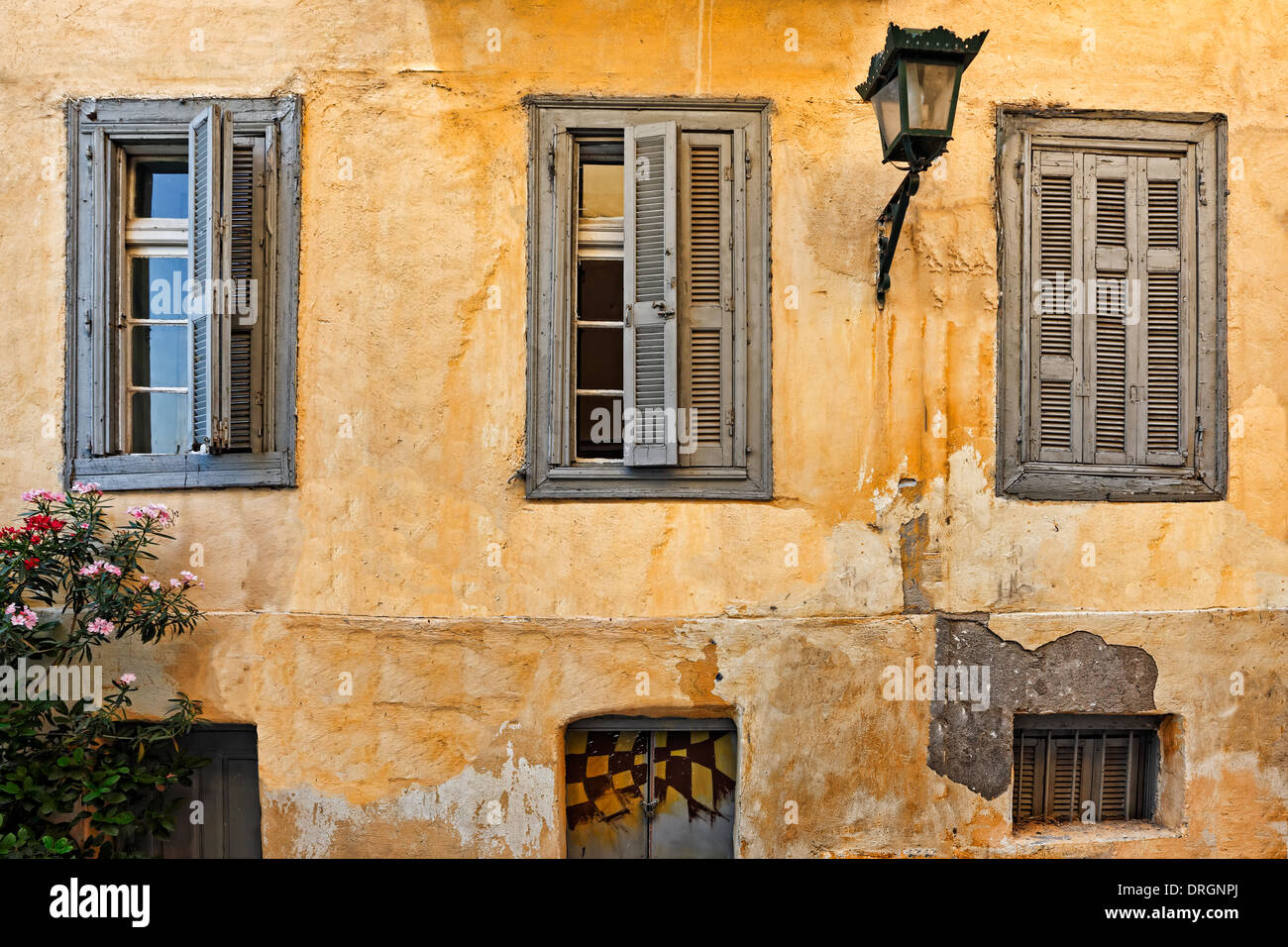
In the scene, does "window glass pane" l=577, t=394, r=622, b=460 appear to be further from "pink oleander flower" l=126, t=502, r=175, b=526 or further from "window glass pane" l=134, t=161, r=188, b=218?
"window glass pane" l=134, t=161, r=188, b=218

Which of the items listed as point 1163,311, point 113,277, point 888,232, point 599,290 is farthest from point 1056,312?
point 113,277

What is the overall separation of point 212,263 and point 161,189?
812mm

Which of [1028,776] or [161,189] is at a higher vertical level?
[161,189]

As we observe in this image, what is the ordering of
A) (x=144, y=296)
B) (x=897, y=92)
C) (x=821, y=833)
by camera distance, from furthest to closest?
(x=144, y=296) < (x=821, y=833) < (x=897, y=92)

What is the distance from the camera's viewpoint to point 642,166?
4.41 meters

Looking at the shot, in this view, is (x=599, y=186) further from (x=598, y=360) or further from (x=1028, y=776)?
(x=1028, y=776)

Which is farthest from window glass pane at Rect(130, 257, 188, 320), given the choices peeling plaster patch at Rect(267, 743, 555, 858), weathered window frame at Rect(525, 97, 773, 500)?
peeling plaster patch at Rect(267, 743, 555, 858)

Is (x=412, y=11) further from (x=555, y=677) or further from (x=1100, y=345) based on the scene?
(x=1100, y=345)

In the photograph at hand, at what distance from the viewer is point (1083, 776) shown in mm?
4590

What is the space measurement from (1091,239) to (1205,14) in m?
1.27

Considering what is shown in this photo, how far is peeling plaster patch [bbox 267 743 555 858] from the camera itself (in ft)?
14.0

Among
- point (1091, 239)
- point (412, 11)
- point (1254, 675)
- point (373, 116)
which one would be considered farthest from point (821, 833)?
point (412, 11)

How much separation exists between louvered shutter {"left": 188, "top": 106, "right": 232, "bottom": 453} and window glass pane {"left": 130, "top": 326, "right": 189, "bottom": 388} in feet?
1.26

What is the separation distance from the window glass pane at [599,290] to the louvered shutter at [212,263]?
1706 millimetres
